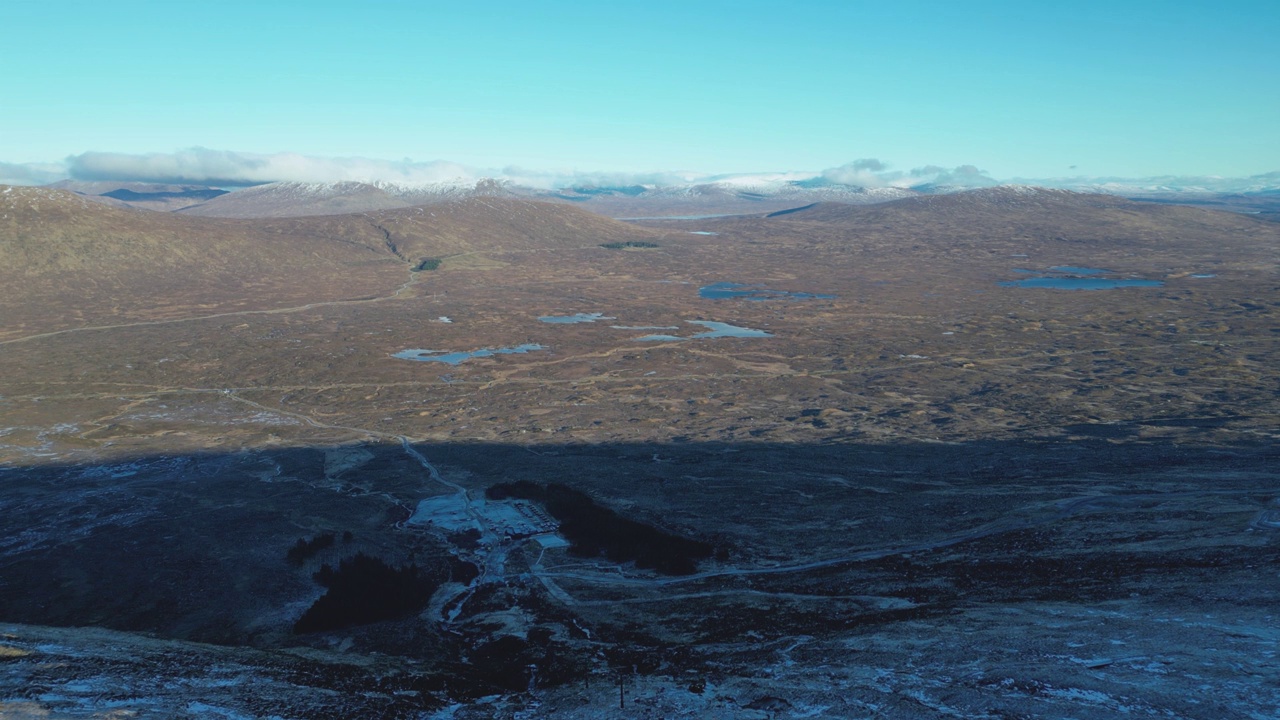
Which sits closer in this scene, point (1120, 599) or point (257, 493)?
point (1120, 599)

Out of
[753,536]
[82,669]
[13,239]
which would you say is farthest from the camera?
[13,239]

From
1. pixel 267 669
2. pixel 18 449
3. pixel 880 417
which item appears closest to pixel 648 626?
pixel 267 669

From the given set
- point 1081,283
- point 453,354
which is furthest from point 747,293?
point 453,354

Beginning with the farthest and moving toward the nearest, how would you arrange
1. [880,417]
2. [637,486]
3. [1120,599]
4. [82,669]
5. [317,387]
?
A: [317,387] < [880,417] < [637,486] < [1120,599] < [82,669]

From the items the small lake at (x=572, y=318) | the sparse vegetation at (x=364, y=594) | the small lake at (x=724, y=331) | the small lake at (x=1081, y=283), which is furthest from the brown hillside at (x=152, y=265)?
the small lake at (x=1081, y=283)

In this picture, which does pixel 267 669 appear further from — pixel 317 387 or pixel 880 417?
pixel 317 387

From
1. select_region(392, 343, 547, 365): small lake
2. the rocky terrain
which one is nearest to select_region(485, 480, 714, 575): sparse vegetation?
the rocky terrain
